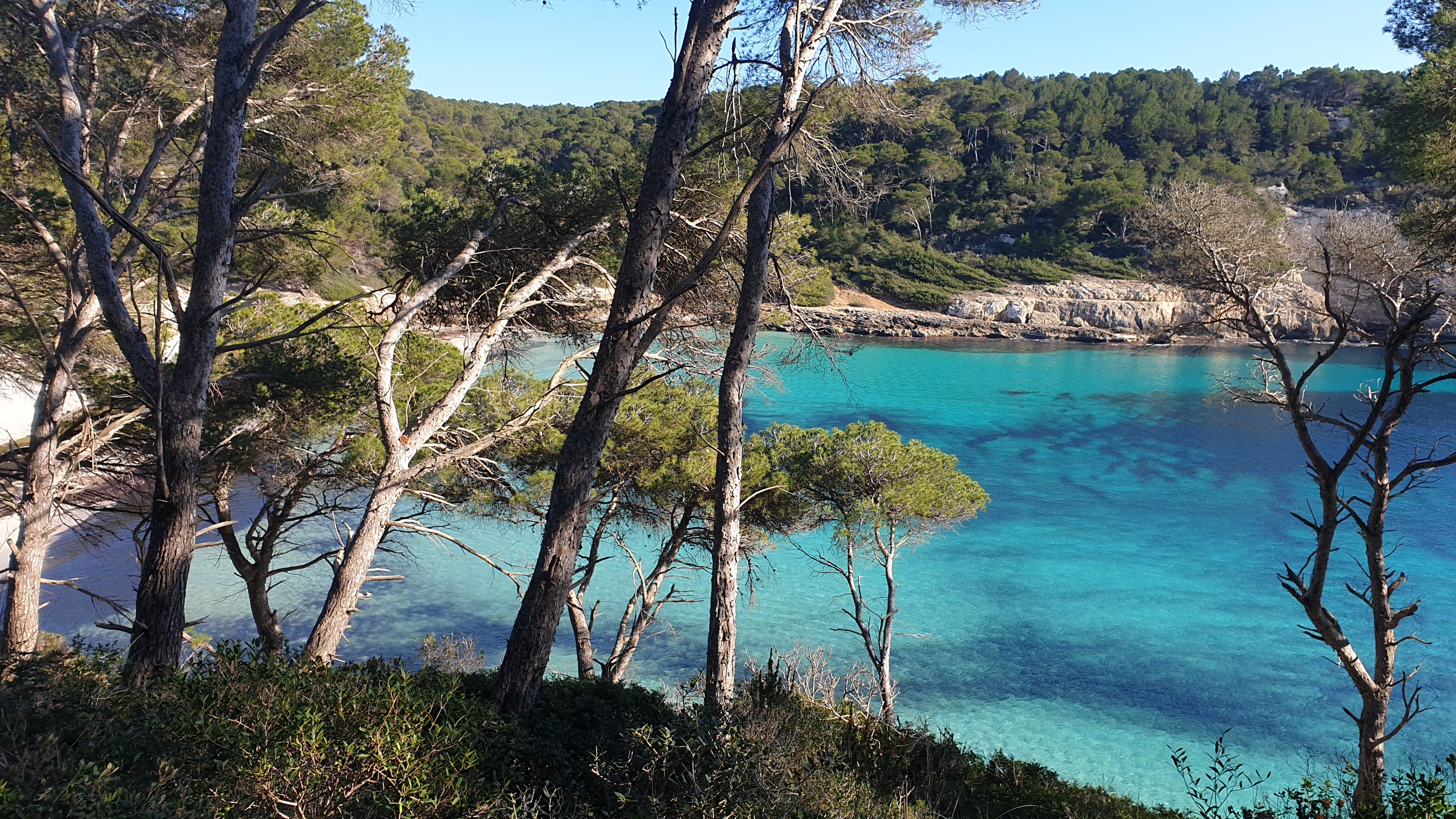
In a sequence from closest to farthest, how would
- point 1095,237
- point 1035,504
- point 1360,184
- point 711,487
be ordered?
point 711,487 < point 1035,504 < point 1360,184 < point 1095,237

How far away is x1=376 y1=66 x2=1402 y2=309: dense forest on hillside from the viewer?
48.3 meters

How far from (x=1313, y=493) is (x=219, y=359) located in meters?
24.0

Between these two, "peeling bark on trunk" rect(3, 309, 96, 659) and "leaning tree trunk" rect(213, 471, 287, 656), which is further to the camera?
"leaning tree trunk" rect(213, 471, 287, 656)

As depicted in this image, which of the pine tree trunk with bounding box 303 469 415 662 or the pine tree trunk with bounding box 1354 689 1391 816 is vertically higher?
the pine tree trunk with bounding box 303 469 415 662

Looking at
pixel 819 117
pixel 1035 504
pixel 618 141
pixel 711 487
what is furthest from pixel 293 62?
pixel 618 141

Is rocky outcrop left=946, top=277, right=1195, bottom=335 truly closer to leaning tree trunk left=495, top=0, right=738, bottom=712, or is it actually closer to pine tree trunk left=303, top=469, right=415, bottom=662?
pine tree trunk left=303, top=469, right=415, bottom=662

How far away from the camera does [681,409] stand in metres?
8.85

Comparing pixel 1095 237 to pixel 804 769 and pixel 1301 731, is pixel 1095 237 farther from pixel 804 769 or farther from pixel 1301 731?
pixel 804 769

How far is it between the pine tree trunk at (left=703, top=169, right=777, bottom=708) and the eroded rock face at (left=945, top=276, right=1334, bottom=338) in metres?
46.6

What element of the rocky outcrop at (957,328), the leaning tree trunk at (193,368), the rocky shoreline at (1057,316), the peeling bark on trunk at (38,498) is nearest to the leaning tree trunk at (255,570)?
the peeling bark on trunk at (38,498)

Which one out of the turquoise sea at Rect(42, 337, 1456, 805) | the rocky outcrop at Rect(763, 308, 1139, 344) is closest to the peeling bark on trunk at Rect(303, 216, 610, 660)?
the turquoise sea at Rect(42, 337, 1456, 805)

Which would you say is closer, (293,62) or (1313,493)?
(293,62)

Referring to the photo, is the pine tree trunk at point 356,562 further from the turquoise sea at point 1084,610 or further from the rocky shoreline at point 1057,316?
the rocky shoreline at point 1057,316

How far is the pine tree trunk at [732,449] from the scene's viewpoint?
499cm
